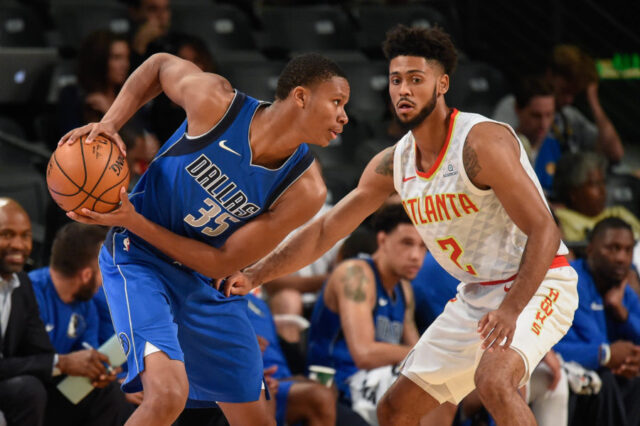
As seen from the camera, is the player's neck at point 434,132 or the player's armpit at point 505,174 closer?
the player's armpit at point 505,174

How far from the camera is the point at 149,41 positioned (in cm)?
737

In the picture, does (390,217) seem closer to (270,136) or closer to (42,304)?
(270,136)

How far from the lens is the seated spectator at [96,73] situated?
674 centimetres

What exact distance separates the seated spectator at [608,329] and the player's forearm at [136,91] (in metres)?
2.99

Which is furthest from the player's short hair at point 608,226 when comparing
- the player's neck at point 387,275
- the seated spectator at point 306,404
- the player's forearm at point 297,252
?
the player's forearm at point 297,252

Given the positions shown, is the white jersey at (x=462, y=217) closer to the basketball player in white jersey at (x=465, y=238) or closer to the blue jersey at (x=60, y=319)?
the basketball player in white jersey at (x=465, y=238)

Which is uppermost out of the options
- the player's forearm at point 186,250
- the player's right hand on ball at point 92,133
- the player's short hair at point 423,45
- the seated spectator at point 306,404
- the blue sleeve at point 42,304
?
the player's short hair at point 423,45

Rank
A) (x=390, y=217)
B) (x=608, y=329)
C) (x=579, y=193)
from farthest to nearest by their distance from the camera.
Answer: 1. (x=579, y=193)
2. (x=608, y=329)
3. (x=390, y=217)

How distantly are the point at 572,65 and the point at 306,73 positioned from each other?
4585 mm

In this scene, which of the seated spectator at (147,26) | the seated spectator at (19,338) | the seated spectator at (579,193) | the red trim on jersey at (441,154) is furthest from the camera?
the seated spectator at (147,26)

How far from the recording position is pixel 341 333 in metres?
5.68

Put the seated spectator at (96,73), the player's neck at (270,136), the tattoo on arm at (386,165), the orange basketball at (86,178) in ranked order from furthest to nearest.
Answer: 1. the seated spectator at (96,73)
2. the tattoo on arm at (386,165)
3. the player's neck at (270,136)
4. the orange basketball at (86,178)

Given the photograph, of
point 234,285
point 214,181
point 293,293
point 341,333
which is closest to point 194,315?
point 234,285

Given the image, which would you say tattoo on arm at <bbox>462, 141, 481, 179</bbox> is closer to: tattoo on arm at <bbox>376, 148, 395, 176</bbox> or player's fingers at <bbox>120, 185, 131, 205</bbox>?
tattoo on arm at <bbox>376, 148, 395, 176</bbox>
